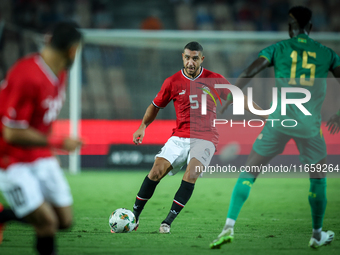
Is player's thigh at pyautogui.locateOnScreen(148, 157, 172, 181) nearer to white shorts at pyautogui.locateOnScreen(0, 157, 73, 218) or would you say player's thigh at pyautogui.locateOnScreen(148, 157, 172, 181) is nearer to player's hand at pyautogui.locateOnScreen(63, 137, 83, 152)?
white shorts at pyautogui.locateOnScreen(0, 157, 73, 218)

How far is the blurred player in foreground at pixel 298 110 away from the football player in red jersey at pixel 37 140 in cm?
167

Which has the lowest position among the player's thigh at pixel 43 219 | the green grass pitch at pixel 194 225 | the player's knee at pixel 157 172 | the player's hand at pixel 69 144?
the green grass pitch at pixel 194 225

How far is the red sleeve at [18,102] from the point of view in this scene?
289 centimetres

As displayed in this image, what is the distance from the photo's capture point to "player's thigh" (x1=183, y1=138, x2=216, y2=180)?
503 centimetres

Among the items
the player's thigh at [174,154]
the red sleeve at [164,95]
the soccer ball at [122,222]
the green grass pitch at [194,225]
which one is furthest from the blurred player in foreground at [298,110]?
the red sleeve at [164,95]

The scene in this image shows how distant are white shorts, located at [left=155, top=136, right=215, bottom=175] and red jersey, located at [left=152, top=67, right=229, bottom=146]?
3.9 inches

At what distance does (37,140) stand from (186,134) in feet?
8.57

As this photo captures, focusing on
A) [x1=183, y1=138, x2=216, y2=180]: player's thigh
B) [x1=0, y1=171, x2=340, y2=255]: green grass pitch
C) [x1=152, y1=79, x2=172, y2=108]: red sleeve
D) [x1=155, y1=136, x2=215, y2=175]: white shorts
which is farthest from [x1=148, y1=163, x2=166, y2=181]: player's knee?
[x1=152, y1=79, x2=172, y2=108]: red sleeve

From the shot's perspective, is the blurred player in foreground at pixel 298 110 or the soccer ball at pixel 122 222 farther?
the soccer ball at pixel 122 222

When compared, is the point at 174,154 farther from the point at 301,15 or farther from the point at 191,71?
the point at 301,15

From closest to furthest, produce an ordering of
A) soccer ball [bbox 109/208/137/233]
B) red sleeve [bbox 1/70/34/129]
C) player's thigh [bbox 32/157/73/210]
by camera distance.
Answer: red sleeve [bbox 1/70/34/129] < player's thigh [bbox 32/157/73/210] < soccer ball [bbox 109/208/137/233]

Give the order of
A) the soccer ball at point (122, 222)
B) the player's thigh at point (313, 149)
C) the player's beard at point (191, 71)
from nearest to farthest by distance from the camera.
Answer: the player's thigh at point (313, 149), the soccer ball at point (122, 222), the player's beard at point (191, 71)

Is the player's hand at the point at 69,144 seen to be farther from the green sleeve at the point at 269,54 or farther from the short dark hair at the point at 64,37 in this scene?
the green sleeve at the point at 269,54

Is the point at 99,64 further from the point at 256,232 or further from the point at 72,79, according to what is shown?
the point at 256,232
